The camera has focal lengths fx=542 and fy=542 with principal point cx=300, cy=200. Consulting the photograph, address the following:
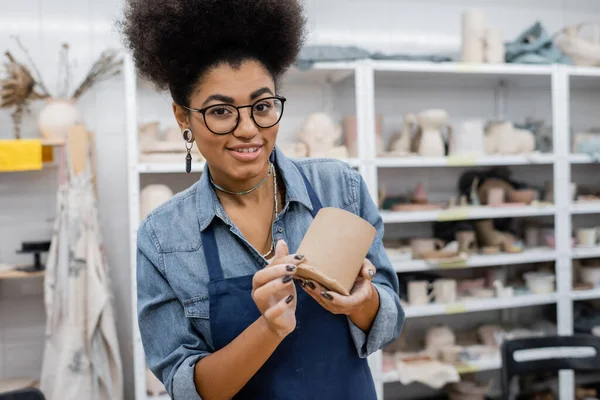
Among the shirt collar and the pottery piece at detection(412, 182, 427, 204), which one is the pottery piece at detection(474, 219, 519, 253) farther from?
the shirt collar

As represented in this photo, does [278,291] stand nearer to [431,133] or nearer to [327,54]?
[327,54]

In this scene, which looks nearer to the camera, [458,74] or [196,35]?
[196,35]

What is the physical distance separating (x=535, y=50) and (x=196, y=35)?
96.4 inches

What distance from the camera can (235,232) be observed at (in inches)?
39.8

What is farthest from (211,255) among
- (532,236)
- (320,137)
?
(532,236)

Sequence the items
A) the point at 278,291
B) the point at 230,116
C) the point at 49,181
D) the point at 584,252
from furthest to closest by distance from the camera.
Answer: the point at 584,252 < the point at 49,181 < the point at 230,116 < the point at 278,291

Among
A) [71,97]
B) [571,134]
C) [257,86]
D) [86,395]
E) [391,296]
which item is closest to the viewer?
[257,86]

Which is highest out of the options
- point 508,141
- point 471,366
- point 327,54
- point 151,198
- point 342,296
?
point 327,54

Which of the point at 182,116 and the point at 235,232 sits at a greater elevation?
the point at 182,116

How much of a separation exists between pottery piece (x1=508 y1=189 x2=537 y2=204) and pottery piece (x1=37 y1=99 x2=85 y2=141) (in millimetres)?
2219

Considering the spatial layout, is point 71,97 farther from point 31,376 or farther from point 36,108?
point 31,376

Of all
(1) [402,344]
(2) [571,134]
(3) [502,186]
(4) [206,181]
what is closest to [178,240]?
(4) [206,181]

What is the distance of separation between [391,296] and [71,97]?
2112 mm

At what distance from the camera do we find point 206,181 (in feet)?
3.49
